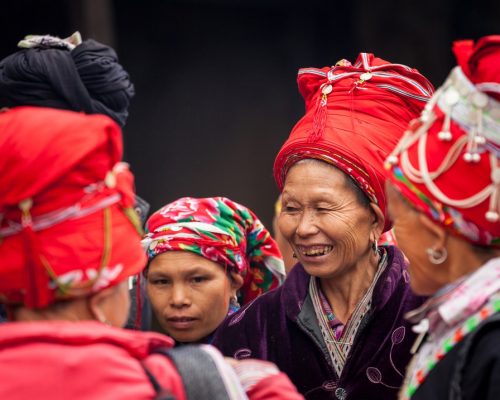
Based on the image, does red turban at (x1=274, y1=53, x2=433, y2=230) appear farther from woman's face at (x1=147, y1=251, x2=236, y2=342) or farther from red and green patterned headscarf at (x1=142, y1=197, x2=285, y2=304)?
woman's face at (x1=147, y1=251, x2=236, y2=342)

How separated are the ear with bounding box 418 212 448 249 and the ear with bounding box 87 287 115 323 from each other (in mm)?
931

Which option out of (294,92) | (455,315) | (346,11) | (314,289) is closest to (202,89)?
(294,92)

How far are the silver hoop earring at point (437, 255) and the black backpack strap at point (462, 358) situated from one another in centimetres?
29

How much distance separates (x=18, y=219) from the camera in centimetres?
241

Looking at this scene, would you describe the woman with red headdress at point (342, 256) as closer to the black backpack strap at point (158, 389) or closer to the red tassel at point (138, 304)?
the red tassel at point (138, 304)

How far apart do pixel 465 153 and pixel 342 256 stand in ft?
4.66

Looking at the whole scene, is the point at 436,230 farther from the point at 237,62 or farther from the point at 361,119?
the point at 237,62

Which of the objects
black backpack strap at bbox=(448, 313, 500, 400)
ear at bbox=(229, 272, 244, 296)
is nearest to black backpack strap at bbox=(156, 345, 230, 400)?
black backpack strap at bbox=(448, 313, 500, 400)

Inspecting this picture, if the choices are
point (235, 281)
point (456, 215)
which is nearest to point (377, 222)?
point (235, 281)

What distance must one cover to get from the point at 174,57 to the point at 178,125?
64cm

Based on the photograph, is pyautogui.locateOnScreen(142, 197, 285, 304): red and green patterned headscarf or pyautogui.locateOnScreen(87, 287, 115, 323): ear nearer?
pyautogui.locateOnScreen(87, 287, 115, 323): ear

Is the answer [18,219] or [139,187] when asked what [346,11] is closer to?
[139,187]

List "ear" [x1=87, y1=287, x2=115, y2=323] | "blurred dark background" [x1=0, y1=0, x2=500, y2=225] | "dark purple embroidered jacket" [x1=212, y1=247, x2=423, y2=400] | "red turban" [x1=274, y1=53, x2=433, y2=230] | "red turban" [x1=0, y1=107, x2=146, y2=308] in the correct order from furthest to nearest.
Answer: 1. "blurred dark background" [x1=0, y1=0, x2=500, y2=225]
2. "red turban" [x1=274, y1=53, x2=433, y2=230]
3. "dark purple embroidered jacket" [x1=212, y1=247, x2=423, y2=400]
4. "ear" [x1=87, y1=287, x2=115, y2=323]
5. "red turban" [x1=0, y1=107, x2=146, y2=308]

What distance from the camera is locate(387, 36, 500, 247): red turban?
260 cm
